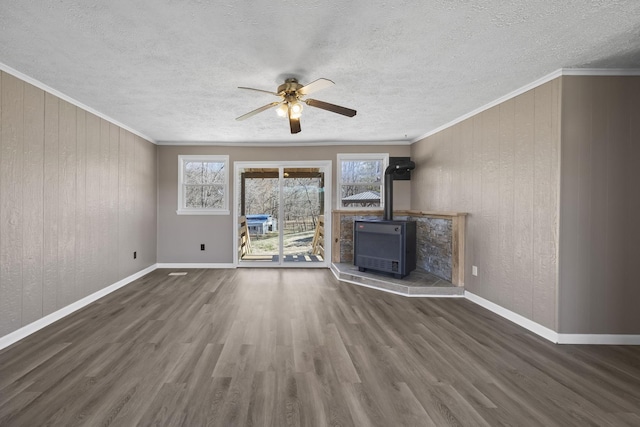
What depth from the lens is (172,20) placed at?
5.83 ft

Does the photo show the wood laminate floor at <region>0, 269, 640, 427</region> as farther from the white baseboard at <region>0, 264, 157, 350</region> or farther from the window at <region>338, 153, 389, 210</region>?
the window at <region>338, 153, 389, 210</region>

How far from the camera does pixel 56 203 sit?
9.68 feet

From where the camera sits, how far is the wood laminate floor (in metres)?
1.61

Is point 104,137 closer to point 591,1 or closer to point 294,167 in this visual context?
point 294,167

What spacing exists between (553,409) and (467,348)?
0.74 meters

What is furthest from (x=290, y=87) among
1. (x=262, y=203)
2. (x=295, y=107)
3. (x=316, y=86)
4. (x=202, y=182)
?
(x=202, y=182)

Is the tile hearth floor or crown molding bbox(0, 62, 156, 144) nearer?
crown molding bbox(0, 62, 156, 144)

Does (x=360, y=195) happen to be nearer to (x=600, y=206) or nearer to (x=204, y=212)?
(x=204, y=212)

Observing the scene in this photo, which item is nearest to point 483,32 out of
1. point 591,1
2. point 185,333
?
point 591,1

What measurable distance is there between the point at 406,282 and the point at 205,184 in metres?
4.10

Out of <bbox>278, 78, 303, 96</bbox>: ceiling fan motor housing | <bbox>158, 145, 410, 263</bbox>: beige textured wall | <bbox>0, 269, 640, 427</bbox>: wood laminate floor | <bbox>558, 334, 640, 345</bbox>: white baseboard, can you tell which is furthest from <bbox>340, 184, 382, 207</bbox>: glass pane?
<bbox>558, 334, 640, 345</bbox>: white baseboard

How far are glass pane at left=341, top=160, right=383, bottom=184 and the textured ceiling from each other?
213cm

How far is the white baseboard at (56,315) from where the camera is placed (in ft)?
7.93

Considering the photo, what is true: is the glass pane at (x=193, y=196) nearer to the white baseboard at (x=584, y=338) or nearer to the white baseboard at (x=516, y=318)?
the white baseboard at (x=516, y=318)
